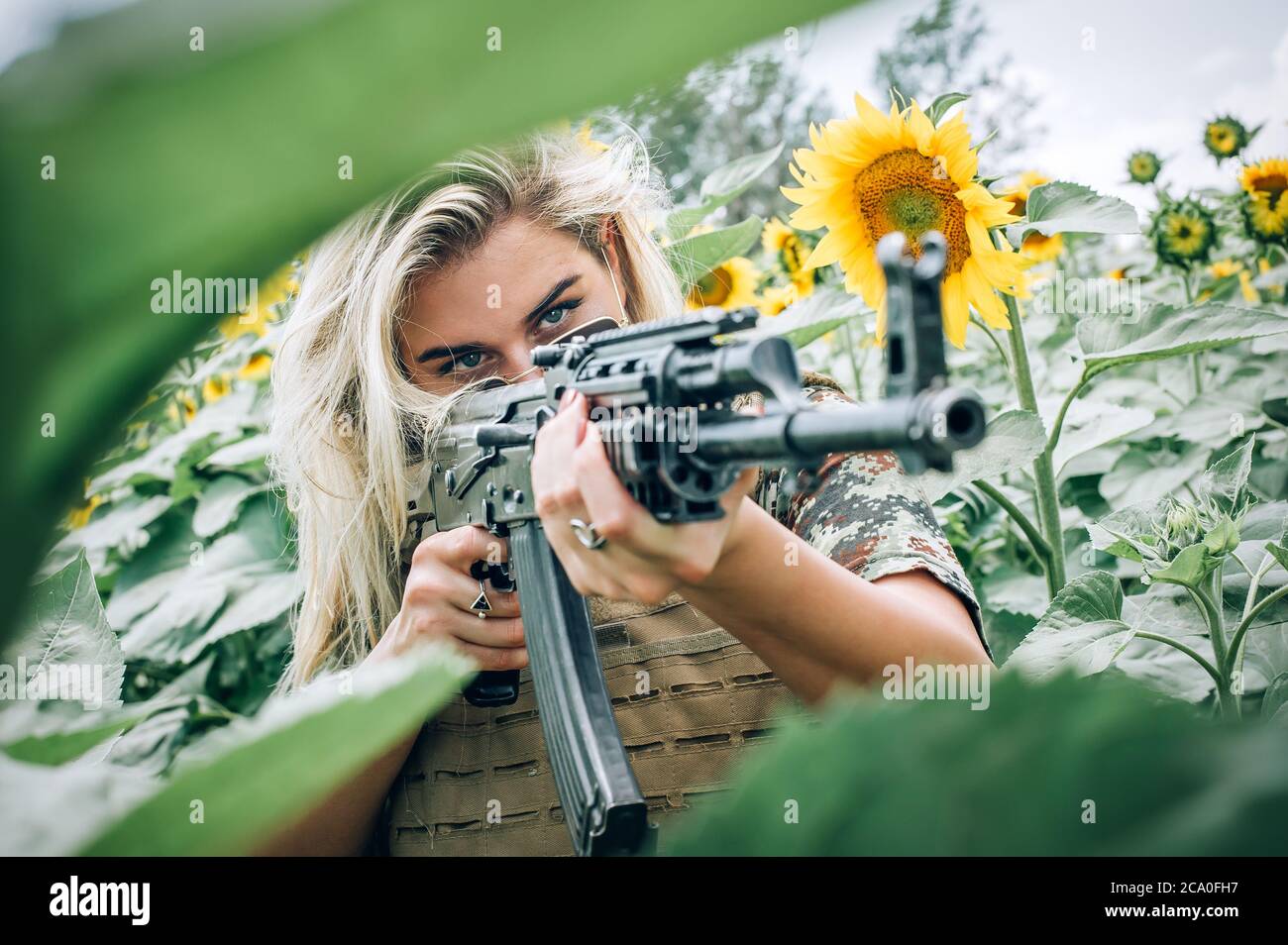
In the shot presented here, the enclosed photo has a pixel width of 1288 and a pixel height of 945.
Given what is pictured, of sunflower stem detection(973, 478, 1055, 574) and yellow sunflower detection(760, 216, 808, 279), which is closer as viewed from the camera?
sunflower stem detection(973, 478, 1055, 574)

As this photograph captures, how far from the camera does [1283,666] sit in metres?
0.90

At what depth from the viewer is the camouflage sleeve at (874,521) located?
3.21 ft

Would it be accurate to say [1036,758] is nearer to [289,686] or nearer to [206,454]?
[289,686]

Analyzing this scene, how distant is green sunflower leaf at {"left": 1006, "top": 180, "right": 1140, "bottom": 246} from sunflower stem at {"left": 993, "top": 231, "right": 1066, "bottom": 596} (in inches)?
3.4

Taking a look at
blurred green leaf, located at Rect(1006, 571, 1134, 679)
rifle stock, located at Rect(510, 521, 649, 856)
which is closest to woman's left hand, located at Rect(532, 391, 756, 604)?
rifle stock, located at Rect(510, 521, 649, 856)

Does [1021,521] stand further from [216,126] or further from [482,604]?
[216,126]

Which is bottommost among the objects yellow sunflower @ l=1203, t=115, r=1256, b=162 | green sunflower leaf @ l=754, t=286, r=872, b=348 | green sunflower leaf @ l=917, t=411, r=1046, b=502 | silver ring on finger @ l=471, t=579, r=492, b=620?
silver ring on finger @ l=471, t=579, r=492, b=620

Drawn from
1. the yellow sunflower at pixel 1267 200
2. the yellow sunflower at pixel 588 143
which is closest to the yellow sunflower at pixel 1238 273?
the yellow sunflower at pixel 1267 200

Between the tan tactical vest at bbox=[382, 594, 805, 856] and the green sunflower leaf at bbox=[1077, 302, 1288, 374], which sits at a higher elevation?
the green sunflower leaf at bbox=[1077, 302, 1288, 374]

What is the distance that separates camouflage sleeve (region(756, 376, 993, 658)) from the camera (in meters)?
0.98

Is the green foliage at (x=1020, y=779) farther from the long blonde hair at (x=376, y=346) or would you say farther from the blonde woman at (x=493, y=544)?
the long blonde hair at (x=376, y=346)

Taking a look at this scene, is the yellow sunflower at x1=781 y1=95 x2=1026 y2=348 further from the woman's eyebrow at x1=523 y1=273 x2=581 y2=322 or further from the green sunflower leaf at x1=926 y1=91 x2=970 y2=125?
the woman's eyebrow at x1=523 y1=273 x2=581 y2=322

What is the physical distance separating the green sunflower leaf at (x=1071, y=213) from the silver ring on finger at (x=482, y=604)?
63cm
